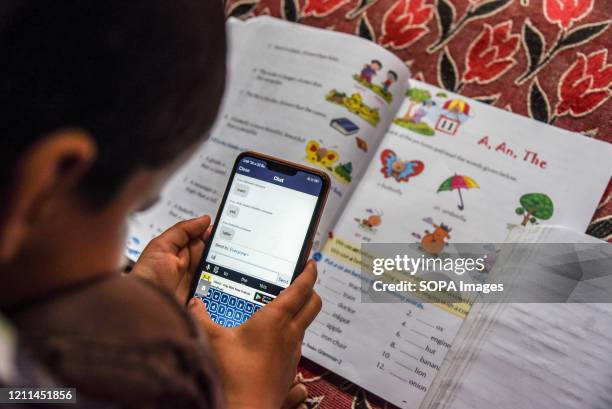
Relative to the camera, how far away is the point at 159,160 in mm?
198

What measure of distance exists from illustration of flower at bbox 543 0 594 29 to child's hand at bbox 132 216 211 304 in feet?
1.42

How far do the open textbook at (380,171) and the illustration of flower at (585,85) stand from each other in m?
0.04

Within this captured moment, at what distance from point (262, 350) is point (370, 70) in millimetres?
338

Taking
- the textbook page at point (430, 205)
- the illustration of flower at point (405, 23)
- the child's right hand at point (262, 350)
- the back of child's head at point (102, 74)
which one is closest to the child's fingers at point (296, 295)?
the child's right hand at point (262, 350)

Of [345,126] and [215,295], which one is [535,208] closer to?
[345,126]

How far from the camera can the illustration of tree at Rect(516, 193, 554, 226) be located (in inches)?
19.0

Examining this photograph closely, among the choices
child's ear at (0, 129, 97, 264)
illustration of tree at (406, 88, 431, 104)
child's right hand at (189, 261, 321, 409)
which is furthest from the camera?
illustration of tree at (406, 88, 431, 104)

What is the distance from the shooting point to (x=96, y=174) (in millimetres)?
183

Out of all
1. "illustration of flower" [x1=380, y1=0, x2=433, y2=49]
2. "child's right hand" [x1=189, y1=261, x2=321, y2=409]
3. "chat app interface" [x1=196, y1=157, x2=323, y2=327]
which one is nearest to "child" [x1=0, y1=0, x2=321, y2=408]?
"child's right hand" [x1=189, y1=261, x2=321, y2=409]

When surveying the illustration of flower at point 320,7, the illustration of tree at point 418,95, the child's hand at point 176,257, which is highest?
the illustration of flower at point 320,7

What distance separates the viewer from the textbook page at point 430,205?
474mm

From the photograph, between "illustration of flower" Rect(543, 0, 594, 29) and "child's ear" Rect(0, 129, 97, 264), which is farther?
"illustration of flower" Rect(543, 0, 594, 29)

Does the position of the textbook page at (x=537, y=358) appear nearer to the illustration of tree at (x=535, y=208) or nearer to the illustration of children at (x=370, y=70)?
the illustration of tree at (x=535, y=208)

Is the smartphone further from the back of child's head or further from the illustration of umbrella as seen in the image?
the back of child's head
